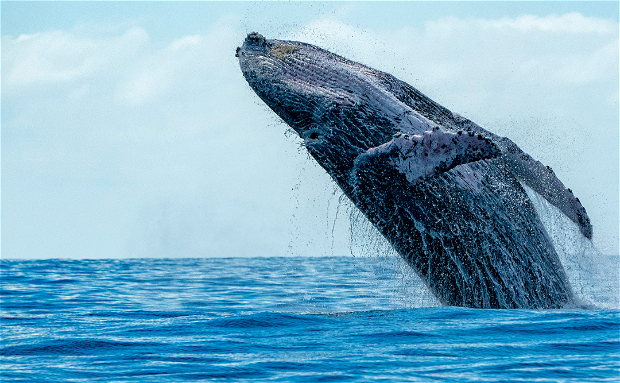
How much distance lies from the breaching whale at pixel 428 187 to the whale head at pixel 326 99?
0.04ft

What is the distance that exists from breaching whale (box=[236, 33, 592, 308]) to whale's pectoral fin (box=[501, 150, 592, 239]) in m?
0.01

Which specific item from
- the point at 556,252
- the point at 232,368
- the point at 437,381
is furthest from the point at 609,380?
the point at 556,252

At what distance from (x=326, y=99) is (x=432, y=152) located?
1.86 meters

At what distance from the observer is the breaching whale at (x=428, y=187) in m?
8.57

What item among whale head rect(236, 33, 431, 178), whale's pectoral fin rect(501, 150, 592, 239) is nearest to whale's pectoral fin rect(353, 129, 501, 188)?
whale head rect(236, 33, 431, 178)

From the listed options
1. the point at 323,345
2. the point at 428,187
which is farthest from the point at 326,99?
the point at 323,345

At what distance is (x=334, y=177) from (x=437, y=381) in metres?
3.92

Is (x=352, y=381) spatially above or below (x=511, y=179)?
below

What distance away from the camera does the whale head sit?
8.59m

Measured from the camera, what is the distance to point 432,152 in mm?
7395

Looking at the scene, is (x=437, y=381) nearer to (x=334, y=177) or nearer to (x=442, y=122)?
(x=334, y=177)

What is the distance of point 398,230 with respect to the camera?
873 centimetres

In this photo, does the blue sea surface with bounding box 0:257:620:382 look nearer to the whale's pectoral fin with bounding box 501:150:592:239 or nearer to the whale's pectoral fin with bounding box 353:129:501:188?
the whale's pectoral fin with bounding box 501:150:592:239

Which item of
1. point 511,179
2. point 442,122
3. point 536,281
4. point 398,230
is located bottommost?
point 536,281
